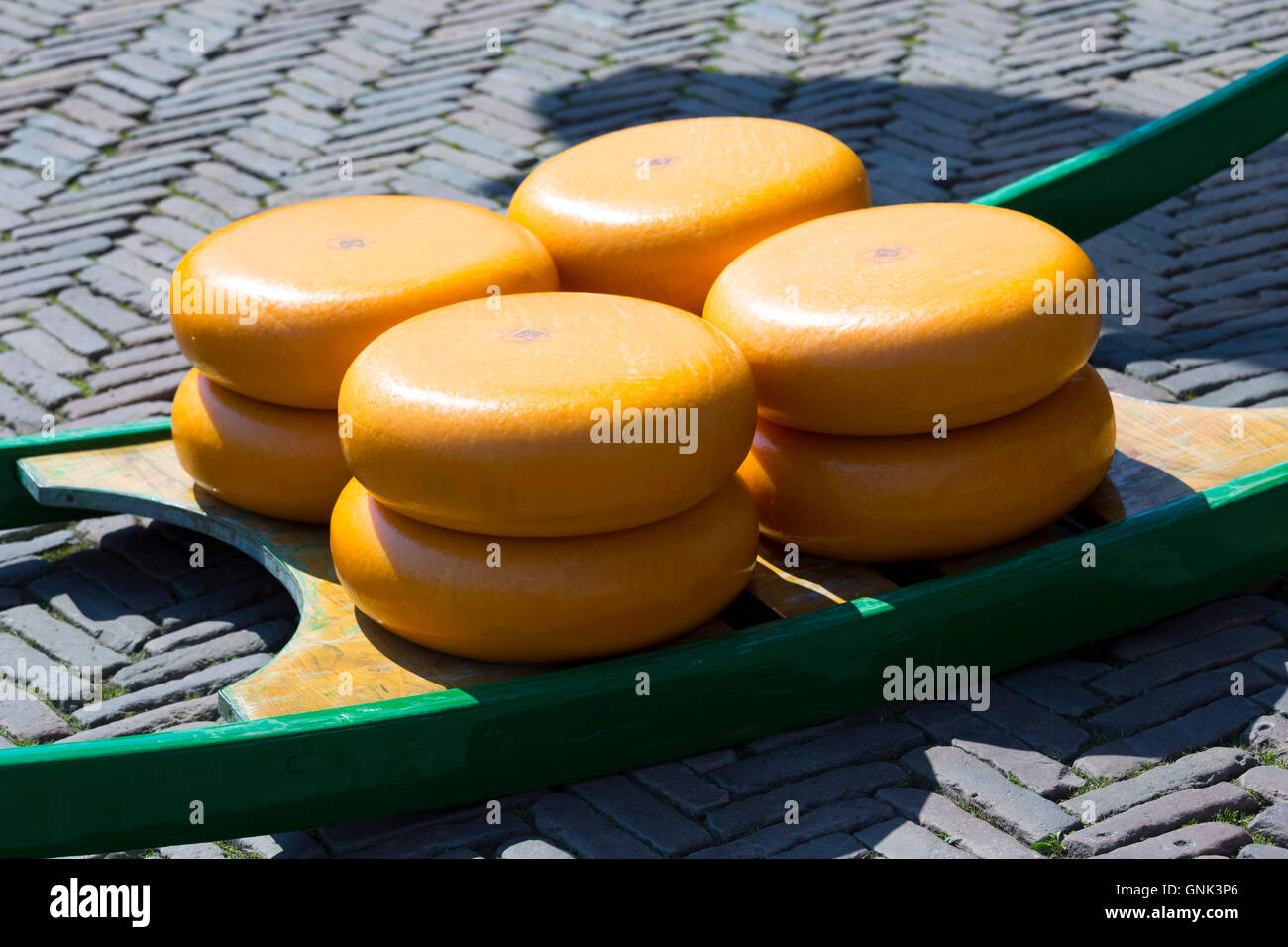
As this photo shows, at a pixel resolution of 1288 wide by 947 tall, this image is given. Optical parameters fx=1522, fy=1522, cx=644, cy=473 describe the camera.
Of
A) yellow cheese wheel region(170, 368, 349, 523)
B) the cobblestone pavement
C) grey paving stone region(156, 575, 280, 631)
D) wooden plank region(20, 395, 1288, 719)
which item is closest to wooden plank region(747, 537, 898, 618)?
wooden plank region(20, 395, 1288, 719)

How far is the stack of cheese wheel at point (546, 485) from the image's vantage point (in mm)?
2793

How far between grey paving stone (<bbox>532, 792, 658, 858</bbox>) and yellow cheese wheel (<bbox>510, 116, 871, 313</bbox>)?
1.26 metres

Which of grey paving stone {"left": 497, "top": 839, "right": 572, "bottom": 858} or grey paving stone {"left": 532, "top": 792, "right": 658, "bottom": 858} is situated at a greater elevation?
grey paving stone {"left": 497, "top": 839, "right": 572, "bottom": 858}

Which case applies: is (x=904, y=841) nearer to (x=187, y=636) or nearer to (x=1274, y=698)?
(x=1274, y=698)

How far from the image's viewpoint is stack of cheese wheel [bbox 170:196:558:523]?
3.29 m

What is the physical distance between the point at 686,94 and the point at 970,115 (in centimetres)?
118

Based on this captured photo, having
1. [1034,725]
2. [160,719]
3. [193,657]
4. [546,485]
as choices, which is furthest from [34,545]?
[1034,725]

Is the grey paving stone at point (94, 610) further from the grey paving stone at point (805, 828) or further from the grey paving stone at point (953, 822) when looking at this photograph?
the grey paving stone at point (953, 822)

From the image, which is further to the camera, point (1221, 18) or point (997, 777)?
point (1221, 18)

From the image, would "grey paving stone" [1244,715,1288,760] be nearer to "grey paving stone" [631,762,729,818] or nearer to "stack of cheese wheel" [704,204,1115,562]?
"stack of cheese wheel" [704,204,1115,562]

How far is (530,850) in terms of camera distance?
2.81 metres
